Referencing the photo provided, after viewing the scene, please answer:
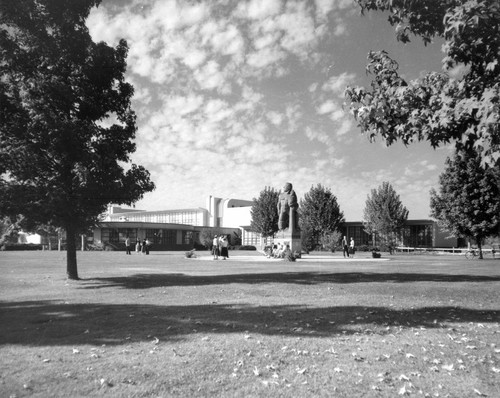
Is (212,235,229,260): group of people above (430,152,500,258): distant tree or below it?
below

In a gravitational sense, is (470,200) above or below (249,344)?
above

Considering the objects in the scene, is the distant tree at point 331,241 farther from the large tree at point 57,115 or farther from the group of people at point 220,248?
the large tree at point 57,115

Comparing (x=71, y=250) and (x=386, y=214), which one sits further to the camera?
(x=386, y=214)

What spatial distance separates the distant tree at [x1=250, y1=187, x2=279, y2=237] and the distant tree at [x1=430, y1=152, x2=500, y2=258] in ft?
93.7

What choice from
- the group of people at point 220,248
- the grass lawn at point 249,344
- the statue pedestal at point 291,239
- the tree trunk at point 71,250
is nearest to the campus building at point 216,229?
the group of people at point 220,248

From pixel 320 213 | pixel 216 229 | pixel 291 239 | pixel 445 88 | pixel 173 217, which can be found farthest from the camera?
pixel 173 217

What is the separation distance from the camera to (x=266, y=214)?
6356cm

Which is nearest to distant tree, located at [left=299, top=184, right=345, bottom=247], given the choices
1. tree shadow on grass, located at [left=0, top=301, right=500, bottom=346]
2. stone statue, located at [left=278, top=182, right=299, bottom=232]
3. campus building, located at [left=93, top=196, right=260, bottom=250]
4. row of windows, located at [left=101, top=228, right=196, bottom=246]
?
campus building, located at [left=93, top=196, right=260, bottom=250]

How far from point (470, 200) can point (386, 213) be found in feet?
71.8

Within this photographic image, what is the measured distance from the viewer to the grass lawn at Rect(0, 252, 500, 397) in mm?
4789

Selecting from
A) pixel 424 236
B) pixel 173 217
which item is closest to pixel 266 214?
pixel 424 236

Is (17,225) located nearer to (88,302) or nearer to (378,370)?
(88,302)

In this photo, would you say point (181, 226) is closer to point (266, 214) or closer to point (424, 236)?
point (266, 214)

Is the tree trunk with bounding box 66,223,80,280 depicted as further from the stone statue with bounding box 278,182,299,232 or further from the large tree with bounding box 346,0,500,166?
the stone statue with bounding box 278,182,299,232
